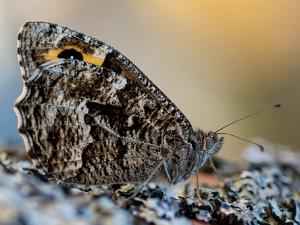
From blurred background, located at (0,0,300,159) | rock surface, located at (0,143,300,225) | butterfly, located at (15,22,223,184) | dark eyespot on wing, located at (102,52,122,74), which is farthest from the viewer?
blurred background, located at (0,0,300,159)

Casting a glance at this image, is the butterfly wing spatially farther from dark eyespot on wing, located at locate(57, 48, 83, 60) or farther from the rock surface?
the rock surface

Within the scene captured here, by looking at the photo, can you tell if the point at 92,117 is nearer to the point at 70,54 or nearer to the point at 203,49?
the point at 70,54

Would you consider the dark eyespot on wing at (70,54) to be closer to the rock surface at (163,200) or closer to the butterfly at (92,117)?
the butterfly at (92,117)

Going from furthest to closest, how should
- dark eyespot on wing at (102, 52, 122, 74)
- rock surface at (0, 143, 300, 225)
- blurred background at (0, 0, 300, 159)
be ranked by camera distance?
blurred background at (0, 0, 300, 159), dark eyespot on wing at (102, 52, 122, 74), rock surface at (0, 143, 300, 225)

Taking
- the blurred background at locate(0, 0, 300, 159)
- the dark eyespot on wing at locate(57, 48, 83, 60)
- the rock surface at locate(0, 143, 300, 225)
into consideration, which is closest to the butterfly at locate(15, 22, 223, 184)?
the dark eyespot on wing at locate(57, 48, 83, 60)

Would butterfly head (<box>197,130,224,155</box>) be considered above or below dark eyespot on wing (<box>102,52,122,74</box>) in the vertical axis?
below

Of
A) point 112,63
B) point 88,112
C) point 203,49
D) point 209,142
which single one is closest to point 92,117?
point 88,112

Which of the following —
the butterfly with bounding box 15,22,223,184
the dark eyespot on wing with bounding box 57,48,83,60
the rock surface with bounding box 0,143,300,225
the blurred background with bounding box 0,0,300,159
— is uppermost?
the blurred background with bounding box 0,0,300,159
